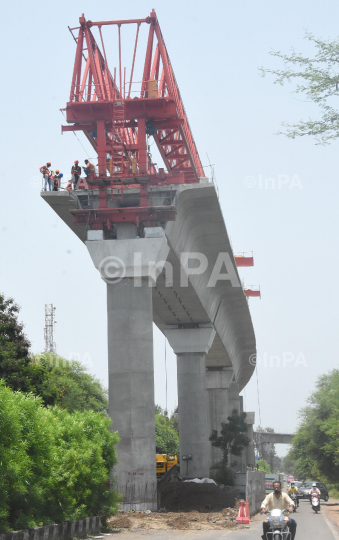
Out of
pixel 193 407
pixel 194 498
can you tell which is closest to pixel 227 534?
pixel 194 498

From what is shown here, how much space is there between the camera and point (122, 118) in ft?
106

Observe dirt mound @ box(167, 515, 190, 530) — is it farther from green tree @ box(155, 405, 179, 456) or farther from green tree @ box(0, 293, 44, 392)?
green tree @ box(155, 405, 179, 456)

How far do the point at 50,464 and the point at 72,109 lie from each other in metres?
19.7

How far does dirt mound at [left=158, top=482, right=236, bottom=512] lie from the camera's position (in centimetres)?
3133

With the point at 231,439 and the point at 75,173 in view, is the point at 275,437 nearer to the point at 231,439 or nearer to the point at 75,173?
the point at 231,439

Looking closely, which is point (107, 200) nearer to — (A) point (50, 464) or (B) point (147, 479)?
(B) point (147, 479)

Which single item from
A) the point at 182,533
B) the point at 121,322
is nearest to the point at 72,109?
the point at 121,322

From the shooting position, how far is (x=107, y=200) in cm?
3180

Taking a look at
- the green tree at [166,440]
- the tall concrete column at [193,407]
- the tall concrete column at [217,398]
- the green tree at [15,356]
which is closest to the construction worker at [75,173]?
the green tree at [15,356]

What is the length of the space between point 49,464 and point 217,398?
49027 millimetres

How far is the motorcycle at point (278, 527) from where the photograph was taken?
13.6 meters

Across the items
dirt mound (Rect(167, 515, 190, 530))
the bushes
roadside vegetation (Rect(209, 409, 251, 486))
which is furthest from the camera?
roadside vegetation (Rect(209, 409, 251, 486))

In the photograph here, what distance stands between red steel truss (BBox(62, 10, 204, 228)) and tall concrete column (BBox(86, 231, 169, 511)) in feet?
5.35

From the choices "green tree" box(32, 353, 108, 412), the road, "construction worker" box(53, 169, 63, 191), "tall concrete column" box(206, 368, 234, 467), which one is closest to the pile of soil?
the road
